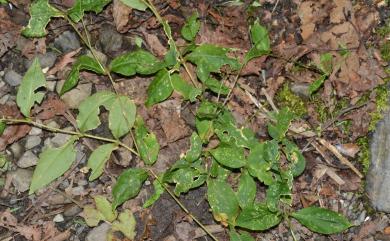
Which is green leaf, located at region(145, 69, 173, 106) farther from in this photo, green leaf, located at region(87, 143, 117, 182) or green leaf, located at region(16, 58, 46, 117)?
green leaf, located at region(16, 58, 46, 117)

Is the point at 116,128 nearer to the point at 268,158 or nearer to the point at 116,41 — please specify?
the point at 116,41

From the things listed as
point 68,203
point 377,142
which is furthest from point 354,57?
point 68,203

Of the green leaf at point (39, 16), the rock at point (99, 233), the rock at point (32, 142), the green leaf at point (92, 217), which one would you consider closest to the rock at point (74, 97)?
the rock at point (32, 142)

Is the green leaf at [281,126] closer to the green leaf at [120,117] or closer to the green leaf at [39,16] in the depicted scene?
the green leaf at [120,117]

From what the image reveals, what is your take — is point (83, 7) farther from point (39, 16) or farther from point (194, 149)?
point (194, 149)

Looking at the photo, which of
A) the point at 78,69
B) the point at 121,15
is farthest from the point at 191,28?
the point at 78,69
